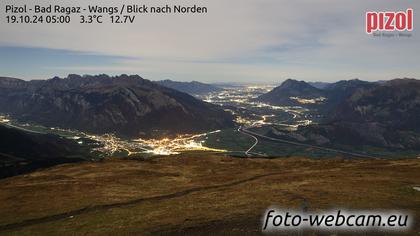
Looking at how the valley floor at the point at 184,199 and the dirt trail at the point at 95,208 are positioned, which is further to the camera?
the dirt trail at the point at 95,208

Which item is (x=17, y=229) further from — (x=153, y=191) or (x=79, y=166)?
(x=79, y=166)

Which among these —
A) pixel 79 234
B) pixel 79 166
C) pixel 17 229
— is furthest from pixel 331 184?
pixel 79 166

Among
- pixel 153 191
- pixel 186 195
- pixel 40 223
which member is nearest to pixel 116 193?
pixel 153 191

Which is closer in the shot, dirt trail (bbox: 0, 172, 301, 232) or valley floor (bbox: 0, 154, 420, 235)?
valley floor (bbox: 0, 154, 420, 235)

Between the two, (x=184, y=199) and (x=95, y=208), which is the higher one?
(x=184, y=199)

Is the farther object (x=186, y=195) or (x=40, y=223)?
(x=186, y=195)

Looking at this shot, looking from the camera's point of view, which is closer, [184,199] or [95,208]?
[95,208]

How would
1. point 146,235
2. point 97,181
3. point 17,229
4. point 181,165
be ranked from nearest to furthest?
point 146,235
point 17,229
point 97,181
point 181,165

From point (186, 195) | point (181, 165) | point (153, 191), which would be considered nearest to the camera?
Answer: point (186, 195)
